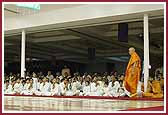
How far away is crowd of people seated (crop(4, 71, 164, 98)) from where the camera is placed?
756cm

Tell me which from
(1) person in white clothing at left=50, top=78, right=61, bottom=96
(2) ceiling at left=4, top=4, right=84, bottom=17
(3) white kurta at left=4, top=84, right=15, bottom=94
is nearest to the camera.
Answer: (1) person in white clothing at left=50, top=78, right=61, bottom=96

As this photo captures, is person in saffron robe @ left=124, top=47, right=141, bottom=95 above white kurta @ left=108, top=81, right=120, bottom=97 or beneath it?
above

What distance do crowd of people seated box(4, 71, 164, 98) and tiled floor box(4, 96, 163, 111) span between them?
0.88ft

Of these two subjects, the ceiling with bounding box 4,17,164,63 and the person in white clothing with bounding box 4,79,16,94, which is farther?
the ceiling with bounding box 4,17,164,63

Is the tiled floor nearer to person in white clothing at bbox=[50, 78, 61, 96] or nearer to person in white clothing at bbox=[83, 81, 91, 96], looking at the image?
person in white clothing at bbox=[50, 78, 61, 96]

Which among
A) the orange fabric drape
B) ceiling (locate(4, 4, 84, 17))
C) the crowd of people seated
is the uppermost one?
ceiling (locate(4, 4, 84, 17))

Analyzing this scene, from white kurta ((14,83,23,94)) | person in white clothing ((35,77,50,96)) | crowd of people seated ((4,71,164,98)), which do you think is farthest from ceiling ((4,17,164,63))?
person in white clothing ((35,77,50,96))

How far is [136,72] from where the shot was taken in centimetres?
725

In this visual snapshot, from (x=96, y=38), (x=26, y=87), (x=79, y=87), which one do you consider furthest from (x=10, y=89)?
(x=96, y=38)

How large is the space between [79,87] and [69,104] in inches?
33.8

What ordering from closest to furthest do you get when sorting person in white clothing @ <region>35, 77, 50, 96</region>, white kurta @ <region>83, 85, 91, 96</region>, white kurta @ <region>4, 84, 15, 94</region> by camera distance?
white kurta @ <region>83, 85, 91, 96</region>
person in white clothing @ <region>35, 77, 50, 96</region>
white kurta @ <region>4, 84, 15, 94</region>

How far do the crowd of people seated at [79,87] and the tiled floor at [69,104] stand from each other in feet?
0.88

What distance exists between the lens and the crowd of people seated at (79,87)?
756 cm

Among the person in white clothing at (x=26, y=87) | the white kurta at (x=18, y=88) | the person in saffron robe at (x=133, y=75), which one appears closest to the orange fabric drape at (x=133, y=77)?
the person in saffron robe at (x=133, y=75)
